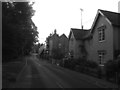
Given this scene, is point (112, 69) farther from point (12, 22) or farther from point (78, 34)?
point (78, 34)

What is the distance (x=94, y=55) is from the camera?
102 feet

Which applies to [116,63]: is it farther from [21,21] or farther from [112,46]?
[21,21]

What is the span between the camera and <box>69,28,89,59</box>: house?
129ft

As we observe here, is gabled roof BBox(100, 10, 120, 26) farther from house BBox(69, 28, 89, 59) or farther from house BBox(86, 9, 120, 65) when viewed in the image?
house BBox(69, 28, 89, 59)

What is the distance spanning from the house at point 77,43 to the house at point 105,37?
7360 millimetres

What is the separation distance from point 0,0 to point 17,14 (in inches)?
147

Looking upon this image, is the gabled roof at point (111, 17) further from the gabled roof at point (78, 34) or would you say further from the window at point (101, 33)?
the gabled roof at point (78, 34)

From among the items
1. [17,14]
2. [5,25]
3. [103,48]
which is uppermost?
[17,14]

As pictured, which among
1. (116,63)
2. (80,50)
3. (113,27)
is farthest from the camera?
(80,50)

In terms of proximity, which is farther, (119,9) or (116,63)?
(119,9)

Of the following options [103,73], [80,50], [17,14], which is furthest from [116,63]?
[80,50]

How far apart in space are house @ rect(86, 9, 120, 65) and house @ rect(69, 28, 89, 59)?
7360mm

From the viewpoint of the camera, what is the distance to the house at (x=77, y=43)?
39.2 m

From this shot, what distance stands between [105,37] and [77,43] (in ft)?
44.1
